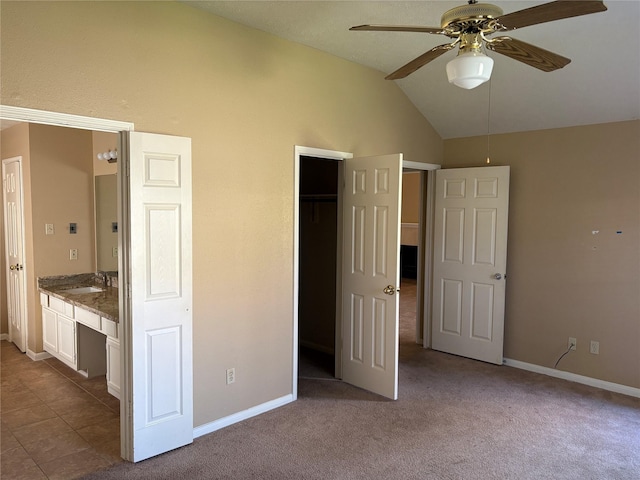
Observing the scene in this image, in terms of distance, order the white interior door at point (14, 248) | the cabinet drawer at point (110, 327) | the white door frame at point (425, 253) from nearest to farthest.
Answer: the cabinet drawer at point (110, 327) → the white interior door at point (14, 248) → the white door frame at point (425, 253)

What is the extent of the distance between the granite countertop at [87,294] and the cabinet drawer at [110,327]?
0.15 feet

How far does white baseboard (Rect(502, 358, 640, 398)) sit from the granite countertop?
12.8 ft

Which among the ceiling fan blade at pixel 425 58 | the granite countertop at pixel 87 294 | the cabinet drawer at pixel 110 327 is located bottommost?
the cabinet drawer at pixel 110 327

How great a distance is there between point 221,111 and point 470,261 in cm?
311

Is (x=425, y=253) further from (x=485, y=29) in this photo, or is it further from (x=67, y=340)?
(x=67, y=340)

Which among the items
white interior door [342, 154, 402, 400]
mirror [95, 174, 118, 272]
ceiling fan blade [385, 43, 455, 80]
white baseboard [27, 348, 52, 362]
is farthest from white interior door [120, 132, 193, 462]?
white baseboard [27, 348, 52, 362]

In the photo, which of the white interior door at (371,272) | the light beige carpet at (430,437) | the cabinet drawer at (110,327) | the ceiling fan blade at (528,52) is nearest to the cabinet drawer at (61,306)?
the cabinet drawer at (110,327)

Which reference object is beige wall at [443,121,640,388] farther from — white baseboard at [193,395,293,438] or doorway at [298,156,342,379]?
white baseboard at [193,395,293,438]

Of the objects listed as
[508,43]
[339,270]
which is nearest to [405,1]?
[508,43]

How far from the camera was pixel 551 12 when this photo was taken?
1.84 metres

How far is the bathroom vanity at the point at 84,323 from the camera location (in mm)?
3719

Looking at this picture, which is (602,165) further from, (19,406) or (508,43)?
(19,406)

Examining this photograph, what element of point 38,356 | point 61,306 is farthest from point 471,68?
point 38,356

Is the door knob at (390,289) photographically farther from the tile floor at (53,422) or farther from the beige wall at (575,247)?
the tile floor at (53,422)
